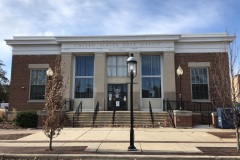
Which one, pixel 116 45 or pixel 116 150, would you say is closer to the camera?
pixel 116 150

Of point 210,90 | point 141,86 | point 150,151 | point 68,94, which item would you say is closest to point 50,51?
point 68,94

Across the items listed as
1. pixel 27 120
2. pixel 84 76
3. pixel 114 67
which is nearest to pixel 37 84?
pixel 84 76

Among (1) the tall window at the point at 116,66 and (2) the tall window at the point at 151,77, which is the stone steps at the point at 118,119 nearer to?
(2) the tall window at the point at 151,77

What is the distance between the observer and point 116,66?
22.4m

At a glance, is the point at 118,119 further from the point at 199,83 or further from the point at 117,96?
the point at 199,83

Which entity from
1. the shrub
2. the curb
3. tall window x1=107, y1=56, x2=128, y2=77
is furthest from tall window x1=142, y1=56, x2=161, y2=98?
the curb

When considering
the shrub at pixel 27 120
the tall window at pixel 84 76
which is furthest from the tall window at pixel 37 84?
the shrub at pixel 27 120

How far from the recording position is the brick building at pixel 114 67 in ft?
69.1

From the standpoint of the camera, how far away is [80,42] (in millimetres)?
21750

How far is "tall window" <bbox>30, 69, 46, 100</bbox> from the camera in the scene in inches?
864

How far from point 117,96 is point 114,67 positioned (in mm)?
2753

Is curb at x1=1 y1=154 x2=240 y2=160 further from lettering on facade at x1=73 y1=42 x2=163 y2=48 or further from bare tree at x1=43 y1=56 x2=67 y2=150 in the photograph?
lettering on facade at x1=73 y1=42 x2=163 y2=48

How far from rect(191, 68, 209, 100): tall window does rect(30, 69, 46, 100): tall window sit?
13.7 meters

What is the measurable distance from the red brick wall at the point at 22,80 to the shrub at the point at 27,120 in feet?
16.3
